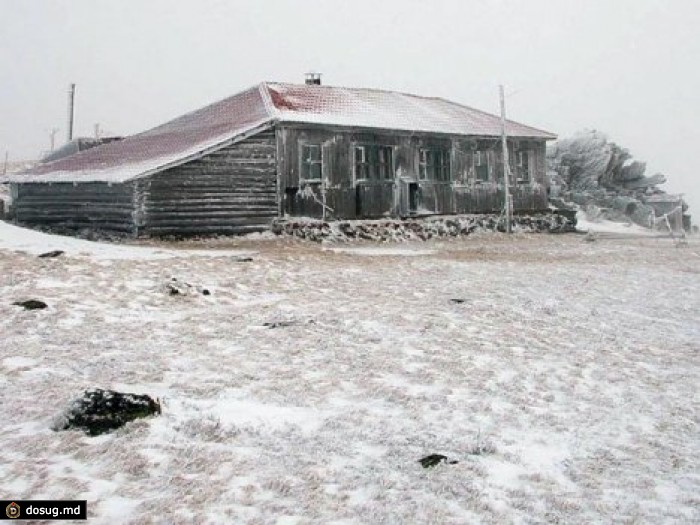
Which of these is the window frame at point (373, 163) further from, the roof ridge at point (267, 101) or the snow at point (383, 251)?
the snow at point (383, 251)

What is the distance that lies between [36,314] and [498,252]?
13.9m

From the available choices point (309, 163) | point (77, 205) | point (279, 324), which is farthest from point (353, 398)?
point (77, 205)

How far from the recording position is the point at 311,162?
21.4 m

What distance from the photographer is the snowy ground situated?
146 inches

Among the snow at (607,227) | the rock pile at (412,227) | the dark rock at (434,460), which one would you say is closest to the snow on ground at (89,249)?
the rock pile at (412,227)

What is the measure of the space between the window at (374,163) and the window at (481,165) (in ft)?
16.4

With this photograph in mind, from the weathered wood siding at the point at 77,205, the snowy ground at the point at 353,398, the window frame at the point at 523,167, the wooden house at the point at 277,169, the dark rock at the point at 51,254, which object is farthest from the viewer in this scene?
the window frame at the point at 523,167

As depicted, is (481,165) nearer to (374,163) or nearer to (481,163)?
(481,163)

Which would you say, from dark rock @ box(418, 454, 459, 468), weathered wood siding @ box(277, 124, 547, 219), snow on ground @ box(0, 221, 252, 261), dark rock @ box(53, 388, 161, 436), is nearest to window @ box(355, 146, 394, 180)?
weathered wood siding @ box(277, 124, 547, 219)

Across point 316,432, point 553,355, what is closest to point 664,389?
point 553,355

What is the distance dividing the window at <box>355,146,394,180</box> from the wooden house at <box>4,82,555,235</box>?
4 cm

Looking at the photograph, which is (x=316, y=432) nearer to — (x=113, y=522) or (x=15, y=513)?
(x=113, y=522)

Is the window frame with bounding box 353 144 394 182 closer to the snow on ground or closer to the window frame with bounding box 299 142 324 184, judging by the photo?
the window frame with bounding box 299 142 324 184

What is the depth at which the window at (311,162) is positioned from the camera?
21.3 m
